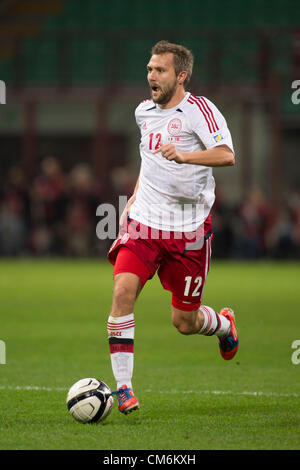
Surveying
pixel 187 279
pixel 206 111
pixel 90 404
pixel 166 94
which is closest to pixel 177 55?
pixel 166 94

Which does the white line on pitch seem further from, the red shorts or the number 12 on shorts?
the number 12 on shorts

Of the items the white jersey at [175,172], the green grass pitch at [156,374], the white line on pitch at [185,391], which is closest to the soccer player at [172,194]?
the white jersey at [175,172]

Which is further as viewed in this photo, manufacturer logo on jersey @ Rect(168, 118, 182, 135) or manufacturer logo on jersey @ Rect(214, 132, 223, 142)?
manufacturer logo on jersey @ Rect(168, 118, 182, 135)

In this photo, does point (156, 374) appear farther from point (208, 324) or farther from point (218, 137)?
point (218, 137)

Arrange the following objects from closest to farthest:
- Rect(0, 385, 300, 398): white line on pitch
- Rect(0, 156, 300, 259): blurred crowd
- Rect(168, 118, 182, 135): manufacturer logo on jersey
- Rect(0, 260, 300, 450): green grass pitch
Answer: Rect(0, 260, 300, 450): green grass pitch → Rect(168, 118, 182, 135): manufacturer logo on jersey → Rect(0, 385, 300, 398): white line on pitch → Rect(0, 156, 300, 259): blurred crowd

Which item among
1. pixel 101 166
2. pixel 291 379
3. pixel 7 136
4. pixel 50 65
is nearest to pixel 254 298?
pixel 291 379

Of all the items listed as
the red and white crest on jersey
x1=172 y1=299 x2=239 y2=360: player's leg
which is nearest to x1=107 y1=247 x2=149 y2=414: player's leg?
A: x1=172 y1=299 x2=239 y2=360: player's leg

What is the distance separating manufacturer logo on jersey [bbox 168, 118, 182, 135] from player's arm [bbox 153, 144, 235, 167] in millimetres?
415

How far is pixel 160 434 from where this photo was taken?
5.66 metres

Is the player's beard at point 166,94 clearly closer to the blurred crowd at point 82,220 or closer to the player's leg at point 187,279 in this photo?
the player's leg at point 187,279

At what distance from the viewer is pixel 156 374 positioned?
821cm

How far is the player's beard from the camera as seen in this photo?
6723 mm
